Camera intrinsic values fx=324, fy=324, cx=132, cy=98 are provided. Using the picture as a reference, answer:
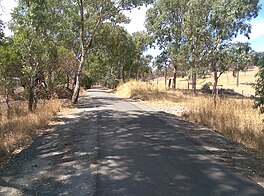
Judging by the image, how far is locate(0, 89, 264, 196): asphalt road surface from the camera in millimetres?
5500

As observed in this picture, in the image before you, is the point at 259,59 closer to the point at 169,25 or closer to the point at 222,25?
the point at 222,25

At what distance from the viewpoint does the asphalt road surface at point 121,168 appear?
5.50 metres

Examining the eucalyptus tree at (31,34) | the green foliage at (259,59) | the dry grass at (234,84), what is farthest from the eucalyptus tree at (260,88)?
the dry grass at (234,84)

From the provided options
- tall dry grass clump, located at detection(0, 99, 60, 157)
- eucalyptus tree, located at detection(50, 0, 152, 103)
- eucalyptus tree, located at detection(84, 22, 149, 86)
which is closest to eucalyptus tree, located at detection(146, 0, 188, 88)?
eucalyptus tree, located at detection(84, 22, 149, 86)

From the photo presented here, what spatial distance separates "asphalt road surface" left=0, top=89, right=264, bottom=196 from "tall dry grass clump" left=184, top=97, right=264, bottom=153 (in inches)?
69.1

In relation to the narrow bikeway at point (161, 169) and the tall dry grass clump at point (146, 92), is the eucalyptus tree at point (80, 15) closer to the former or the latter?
the tall dry grass clump at point (146, 92)

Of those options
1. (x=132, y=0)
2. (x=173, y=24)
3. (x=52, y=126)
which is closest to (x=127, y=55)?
(x=173, y=24)

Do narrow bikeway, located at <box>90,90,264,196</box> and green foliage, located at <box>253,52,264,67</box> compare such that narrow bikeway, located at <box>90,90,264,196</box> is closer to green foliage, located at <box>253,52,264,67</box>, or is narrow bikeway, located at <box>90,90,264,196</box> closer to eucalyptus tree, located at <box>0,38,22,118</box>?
green foliage, located at <box>253,52,264,67</box>

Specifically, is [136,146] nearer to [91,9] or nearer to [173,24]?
[91,9]

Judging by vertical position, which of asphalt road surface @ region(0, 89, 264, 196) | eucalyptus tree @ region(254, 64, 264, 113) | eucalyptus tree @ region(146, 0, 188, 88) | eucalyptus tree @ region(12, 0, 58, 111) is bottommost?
asphalt road surface @ region(0, 89, 264, 196)

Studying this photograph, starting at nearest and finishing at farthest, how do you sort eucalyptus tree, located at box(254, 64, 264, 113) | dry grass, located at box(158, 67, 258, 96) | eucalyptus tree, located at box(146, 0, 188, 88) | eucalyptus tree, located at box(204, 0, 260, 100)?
eucalyptus tree, located at box(254, 64, 264, 113), eucalyptus tree, located at box(204, 0, 260, 100), eucalyptus tree, located at box(146, 0, 188, 88), dry grass, located at box(158, 67, 258, 96)

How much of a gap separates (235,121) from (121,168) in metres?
6.50

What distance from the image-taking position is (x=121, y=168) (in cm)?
663

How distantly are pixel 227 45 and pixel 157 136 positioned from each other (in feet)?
27.8
